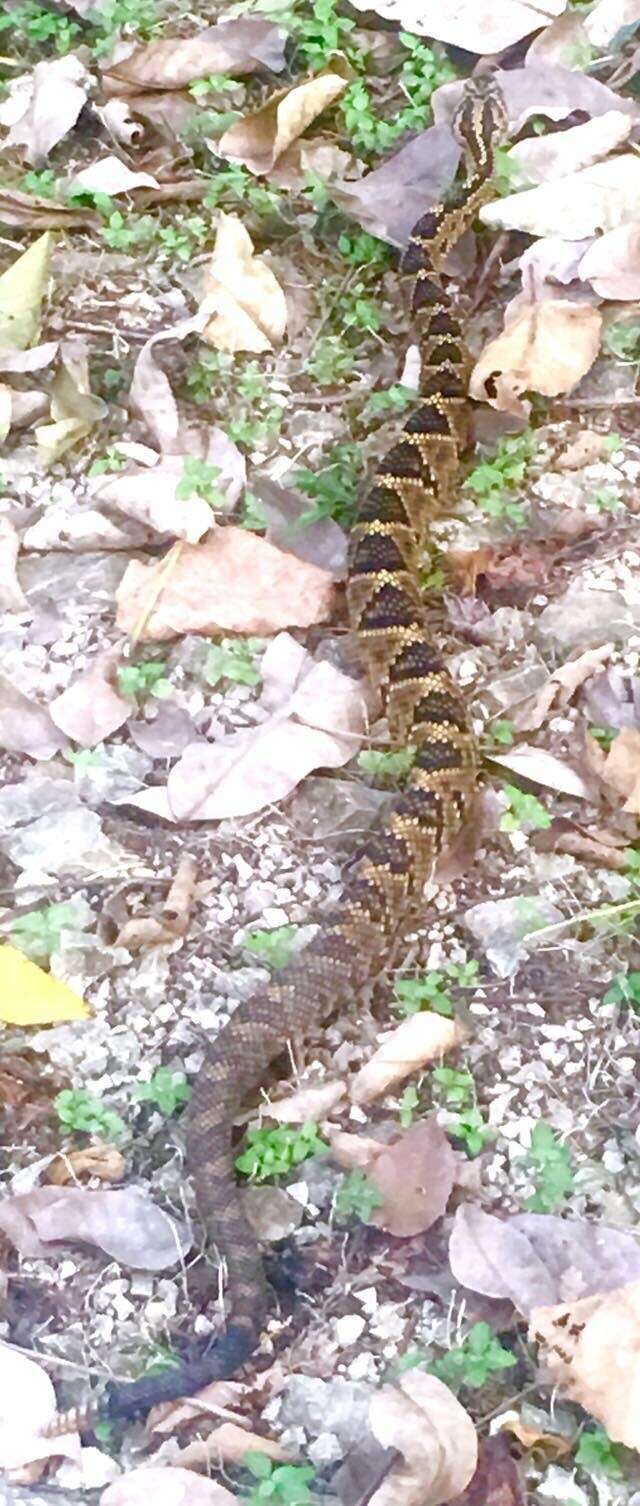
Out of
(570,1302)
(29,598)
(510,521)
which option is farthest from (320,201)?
(570,1302)

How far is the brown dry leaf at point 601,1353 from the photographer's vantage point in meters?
2.60

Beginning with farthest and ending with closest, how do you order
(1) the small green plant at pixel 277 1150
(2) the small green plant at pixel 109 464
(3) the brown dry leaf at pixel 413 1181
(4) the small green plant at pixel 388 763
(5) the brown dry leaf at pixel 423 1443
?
(2) the small green plant at pixel 109 464, (4) the small green plant at pixel 388 763, (1) the small green plant at pixel 277 1150, (3) the brown dry leaf at pixel 413 1181, (5) the brown dry leaf at pixel 423 1443

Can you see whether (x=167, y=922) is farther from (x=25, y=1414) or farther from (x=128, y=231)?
(x=128, y=231)

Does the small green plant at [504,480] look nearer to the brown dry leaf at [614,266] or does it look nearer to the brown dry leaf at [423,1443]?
the brown dry leaf at [614,266]

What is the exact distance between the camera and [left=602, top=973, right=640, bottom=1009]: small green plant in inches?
130

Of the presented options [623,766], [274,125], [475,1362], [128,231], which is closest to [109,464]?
[128,231]

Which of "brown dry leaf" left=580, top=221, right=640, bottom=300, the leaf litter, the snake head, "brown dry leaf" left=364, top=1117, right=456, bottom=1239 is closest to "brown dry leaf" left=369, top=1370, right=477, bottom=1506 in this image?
the leaf litter

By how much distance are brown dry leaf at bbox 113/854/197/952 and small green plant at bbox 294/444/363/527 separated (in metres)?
1.25

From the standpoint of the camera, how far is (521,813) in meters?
3.67

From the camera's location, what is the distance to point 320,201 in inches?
197

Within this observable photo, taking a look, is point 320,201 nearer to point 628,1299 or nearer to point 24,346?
point 24,346

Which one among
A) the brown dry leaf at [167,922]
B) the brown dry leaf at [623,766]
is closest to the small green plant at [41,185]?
the brown dry leaf at [167,922]

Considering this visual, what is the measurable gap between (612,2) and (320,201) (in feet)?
4.10

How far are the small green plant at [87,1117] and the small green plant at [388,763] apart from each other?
1.06 m
